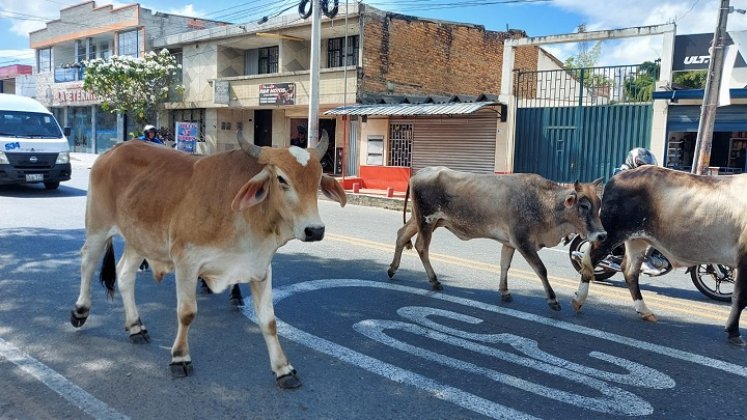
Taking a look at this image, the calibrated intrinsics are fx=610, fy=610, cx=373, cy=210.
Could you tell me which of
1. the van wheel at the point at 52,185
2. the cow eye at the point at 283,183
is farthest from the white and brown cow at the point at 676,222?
the van wheel at the point at 52,185

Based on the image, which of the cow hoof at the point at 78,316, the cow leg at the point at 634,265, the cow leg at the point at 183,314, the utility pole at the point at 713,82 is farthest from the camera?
the utility pole at the point at 713,82

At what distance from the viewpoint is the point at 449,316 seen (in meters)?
5.81

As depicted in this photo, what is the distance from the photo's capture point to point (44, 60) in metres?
42.2

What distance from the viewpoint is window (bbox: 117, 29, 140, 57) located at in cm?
3272

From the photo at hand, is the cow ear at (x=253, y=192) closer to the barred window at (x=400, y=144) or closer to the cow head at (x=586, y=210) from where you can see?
the cow head at (x=586, y=210)

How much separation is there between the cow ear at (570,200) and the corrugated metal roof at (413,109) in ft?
35.9

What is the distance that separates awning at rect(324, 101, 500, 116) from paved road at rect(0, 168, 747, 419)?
9.87 meters

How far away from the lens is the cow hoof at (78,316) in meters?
5.10

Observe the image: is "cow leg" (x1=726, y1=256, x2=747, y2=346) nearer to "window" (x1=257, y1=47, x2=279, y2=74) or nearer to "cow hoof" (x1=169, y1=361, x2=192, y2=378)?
"cow hoof" (x1=169, y1=361, x2=192, y2=378)

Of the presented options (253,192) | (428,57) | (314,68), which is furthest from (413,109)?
(253,192)

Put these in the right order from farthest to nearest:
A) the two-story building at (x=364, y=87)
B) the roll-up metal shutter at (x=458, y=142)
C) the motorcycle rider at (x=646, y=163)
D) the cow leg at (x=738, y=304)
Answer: the two-story building at (x=364, y=87) → the roll-up metal shutter at (x=458, y=142) → the motorcycle rider at (x=646, y=163) → the cow leg at (x=738, y=304)

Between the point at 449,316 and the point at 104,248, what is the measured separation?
3170 mm

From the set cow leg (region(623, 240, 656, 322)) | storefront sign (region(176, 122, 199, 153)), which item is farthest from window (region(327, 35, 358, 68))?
cow leg (region(623, 240, 656, 322))

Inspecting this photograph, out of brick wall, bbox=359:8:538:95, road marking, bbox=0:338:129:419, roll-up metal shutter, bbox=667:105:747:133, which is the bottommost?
road marking, bbox=0:338:129:419
